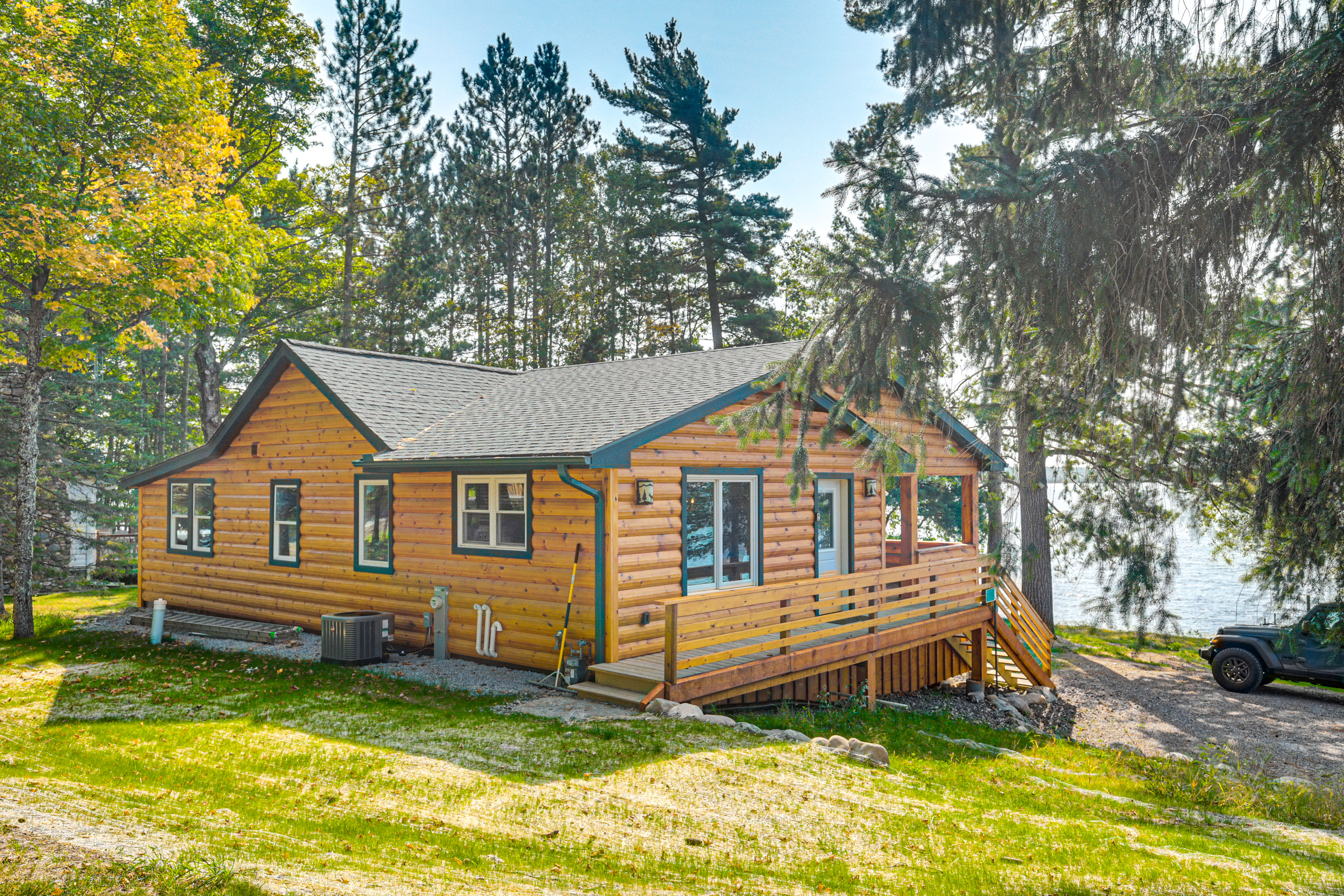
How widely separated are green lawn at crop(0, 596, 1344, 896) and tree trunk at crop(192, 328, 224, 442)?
55.2ft

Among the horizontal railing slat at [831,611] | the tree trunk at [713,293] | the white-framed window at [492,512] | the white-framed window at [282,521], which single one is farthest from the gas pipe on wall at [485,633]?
the tree trunk at [713,293]

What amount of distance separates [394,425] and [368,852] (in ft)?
27.7

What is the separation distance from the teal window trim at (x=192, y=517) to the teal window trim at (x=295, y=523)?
163cm

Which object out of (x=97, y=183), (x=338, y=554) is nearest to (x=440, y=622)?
(x=338, y=554)

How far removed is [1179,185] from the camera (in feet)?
16.1

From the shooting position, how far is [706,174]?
27.9 m

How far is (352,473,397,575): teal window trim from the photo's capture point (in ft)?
38.5

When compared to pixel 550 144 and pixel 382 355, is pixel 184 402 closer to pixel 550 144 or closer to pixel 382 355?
pixel 550 144

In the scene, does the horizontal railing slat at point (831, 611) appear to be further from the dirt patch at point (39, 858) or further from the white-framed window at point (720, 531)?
the dirt patch at point (39, 858)

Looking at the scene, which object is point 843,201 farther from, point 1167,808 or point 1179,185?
point 1167,808

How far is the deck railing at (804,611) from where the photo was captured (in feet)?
28.8

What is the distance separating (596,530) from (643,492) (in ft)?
2.48

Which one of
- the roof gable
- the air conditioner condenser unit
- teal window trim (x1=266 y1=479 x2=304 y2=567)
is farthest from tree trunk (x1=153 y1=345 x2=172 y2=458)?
the air conditioner condenser unit

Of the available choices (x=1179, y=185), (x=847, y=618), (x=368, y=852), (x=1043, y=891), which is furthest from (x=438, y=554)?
(x=1179, y=185)
